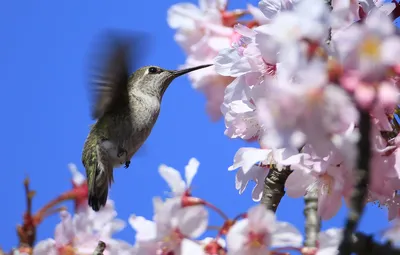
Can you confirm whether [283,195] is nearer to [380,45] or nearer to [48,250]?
[48,250]

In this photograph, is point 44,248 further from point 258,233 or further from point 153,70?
point 153,70

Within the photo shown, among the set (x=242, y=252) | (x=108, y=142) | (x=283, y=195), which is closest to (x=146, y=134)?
(x=108, y=142)

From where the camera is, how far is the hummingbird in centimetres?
385

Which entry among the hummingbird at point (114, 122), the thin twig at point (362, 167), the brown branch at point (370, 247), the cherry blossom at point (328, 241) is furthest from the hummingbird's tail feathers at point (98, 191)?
the thin twig at point (362, 167)

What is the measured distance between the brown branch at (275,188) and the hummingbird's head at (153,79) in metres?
1.48

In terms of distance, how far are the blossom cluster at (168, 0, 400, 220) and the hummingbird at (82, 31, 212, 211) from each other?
0.40 meters

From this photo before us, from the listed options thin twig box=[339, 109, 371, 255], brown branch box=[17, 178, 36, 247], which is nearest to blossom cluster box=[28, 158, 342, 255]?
thin twig box=[339, 109, 371, 255]

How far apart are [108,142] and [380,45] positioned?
2.70m

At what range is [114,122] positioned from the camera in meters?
4.16

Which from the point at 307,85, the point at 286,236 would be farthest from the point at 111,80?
the point at 307,85

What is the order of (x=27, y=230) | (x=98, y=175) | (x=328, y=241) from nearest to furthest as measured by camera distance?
(x=328, y=241) < (x=27, y=230) < (x=98, y=175)

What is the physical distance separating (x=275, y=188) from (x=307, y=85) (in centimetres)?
139

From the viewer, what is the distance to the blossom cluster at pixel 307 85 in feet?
5.39

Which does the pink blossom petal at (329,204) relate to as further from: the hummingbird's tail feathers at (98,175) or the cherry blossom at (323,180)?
the hummingbird's tail feathers at (98,175)
